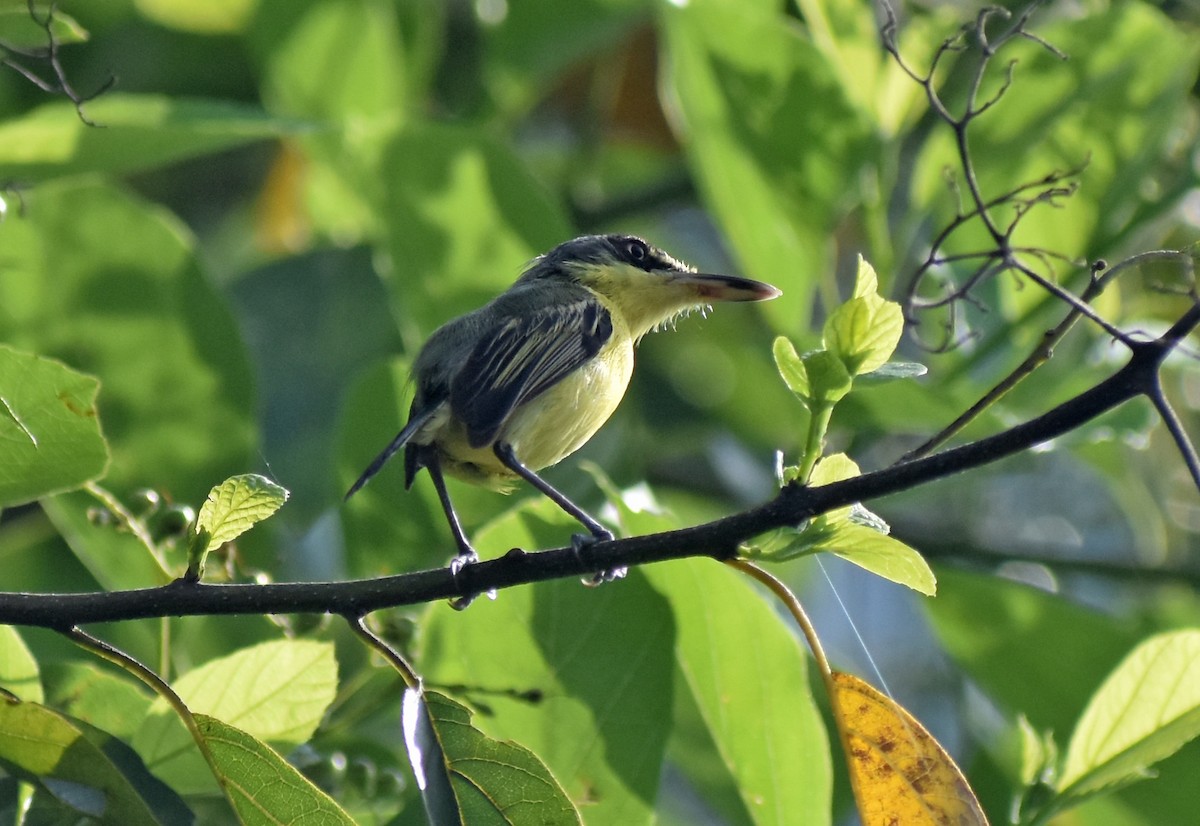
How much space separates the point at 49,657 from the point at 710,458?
2489mm

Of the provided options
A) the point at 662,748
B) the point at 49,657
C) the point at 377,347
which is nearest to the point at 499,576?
the point at 662,748

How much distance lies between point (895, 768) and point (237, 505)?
1020 millimetres

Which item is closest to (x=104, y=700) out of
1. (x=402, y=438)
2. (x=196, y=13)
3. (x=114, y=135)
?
(x=402, y=438)

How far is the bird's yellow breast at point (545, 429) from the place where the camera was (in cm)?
287

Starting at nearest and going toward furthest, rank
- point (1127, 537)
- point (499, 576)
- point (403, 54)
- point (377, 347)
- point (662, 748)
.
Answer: point (499, 576)
point (662, 748)
point (377, 347)
point (403, 54)
point (1127, 537)

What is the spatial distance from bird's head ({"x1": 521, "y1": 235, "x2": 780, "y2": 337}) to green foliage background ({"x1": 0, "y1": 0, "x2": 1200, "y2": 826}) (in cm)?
12

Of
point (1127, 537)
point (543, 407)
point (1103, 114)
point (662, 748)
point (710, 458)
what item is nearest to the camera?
point (662, 748)

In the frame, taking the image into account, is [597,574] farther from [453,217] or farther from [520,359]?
[453,217]

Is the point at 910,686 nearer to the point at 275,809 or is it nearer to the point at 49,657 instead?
the point at 49,657

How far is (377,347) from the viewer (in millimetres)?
3924

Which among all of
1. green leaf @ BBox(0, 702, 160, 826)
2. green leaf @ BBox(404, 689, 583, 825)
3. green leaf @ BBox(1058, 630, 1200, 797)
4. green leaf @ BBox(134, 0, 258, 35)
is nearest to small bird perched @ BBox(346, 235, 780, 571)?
green leaf @ BBox(404, 689, 583, 825)

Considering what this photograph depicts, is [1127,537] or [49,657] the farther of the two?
[1127,537]

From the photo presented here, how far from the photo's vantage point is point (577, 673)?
2557mm

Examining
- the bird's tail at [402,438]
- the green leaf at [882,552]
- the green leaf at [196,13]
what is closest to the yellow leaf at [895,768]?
the green leaf at [882,552]
